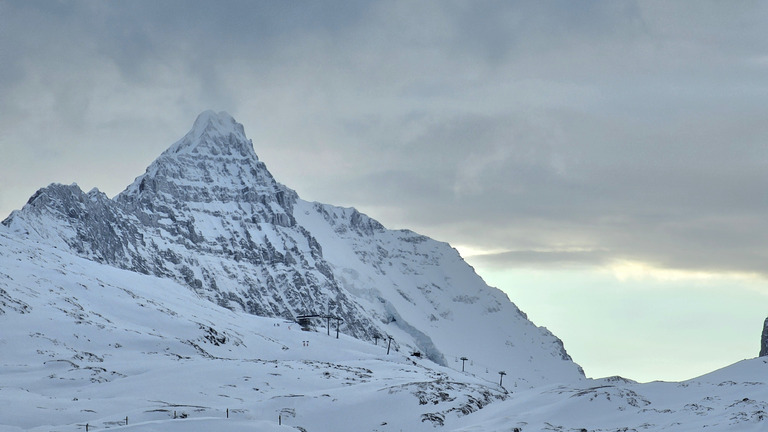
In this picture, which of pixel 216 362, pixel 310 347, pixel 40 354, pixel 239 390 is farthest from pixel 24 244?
pixel 239 390

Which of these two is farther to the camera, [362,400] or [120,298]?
[120,298]

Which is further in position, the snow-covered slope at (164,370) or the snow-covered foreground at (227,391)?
the snow-covered slope at (164,370)

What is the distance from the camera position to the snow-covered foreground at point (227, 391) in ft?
161

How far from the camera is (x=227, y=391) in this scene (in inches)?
2596

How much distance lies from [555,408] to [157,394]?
28974 millimetres

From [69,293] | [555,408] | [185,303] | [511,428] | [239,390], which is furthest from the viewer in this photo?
[185,303]

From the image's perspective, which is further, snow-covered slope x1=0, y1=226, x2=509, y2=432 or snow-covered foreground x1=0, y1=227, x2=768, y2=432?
snow-covered slope x1=0, y1=226, x2=509, y2=432

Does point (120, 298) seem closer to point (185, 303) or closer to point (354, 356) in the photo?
point (185, 303)

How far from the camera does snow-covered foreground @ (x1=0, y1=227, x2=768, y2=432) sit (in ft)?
161

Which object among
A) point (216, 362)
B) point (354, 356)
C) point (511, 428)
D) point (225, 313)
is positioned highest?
point (225, 313)

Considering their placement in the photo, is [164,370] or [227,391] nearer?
[227,391]

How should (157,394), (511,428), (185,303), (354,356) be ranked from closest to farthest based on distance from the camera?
(511,428)
(157,394)
(354,356)
(185,303)

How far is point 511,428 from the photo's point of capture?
49.4 m

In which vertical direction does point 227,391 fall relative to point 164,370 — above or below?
below
